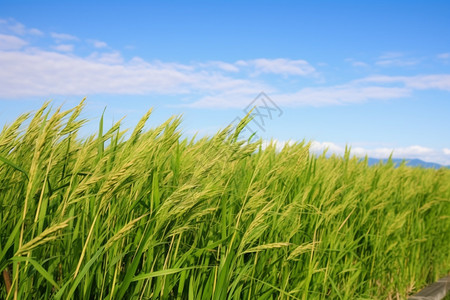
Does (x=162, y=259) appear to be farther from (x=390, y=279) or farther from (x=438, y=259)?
(x=438, y=259)

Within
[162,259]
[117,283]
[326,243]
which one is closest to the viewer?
[117,283]

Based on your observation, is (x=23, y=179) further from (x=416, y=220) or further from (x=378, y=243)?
(x=416, y=220)

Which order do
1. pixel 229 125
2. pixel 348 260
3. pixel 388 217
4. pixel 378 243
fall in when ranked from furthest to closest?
1. pixel 388 217
2. pixel 378 243
3. pixel 348 260
4. pixel 229 125

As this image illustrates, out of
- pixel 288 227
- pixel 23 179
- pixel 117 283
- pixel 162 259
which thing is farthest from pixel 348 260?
pixel 23 179

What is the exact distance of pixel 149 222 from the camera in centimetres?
146

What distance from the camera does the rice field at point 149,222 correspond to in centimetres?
132

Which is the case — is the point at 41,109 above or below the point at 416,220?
above

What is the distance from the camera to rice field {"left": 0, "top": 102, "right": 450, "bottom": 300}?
1319 mm

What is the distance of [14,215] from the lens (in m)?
1.53

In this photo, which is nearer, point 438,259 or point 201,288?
point 201,288

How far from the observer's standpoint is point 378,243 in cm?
355

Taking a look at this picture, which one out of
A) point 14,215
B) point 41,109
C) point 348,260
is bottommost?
point 348,260

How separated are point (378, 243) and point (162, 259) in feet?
8.29

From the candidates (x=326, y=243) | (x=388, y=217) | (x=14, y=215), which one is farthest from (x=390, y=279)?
(x=14, y=215)
